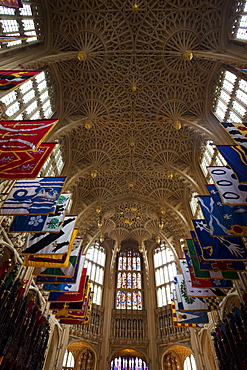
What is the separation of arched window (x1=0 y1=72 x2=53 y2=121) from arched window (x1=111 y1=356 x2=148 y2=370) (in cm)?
2715

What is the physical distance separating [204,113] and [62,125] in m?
12.6

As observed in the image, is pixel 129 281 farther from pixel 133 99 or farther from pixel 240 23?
pixel 240 23

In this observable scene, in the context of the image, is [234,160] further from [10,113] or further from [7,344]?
[7,344]

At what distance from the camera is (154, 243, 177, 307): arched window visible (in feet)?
97.1

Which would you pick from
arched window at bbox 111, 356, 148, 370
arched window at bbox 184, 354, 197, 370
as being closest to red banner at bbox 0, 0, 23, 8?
arched window at bbox 111, 356, 148, 370

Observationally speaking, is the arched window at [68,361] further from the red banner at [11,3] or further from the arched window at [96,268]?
the red banner at [11,3]

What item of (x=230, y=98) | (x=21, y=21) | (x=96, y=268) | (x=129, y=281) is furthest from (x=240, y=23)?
(x=129, y=281)

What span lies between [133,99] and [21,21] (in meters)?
10.6

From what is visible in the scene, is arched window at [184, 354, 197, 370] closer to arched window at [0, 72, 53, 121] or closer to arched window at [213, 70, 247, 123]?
arched window at [213, 70, 247, 123]

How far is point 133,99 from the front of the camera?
72.6 ft

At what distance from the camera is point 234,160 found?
31.4 feet

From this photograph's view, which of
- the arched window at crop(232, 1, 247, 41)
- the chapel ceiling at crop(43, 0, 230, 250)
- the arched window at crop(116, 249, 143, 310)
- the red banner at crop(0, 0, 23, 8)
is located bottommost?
the red banner at crop(0, 0, 23, 8)

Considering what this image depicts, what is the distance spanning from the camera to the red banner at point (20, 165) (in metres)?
8.38

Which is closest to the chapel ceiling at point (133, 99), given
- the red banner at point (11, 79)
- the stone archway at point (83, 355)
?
the red banner at point (11, 79)
